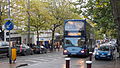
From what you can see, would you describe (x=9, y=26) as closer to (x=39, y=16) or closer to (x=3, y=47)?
(x=3, y=47)

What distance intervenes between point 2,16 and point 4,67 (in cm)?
1430

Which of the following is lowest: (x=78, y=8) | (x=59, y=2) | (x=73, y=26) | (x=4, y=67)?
(x=4, y=67)

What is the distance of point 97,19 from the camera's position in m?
20.4

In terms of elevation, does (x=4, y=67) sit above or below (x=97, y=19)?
below

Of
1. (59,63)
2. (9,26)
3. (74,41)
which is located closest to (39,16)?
(74,41)

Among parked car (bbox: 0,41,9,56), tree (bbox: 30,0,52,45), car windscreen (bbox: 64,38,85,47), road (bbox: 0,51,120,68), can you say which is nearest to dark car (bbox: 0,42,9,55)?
parked car (bbox: 0,41,9,56)

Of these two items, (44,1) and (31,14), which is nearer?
(31,14)

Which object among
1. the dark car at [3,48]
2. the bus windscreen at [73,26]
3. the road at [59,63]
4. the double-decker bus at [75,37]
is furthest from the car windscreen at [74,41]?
the dark car at [3,48]

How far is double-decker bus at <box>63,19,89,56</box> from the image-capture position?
22.5 m

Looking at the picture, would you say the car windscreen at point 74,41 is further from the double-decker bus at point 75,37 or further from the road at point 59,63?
the road at point 59,63

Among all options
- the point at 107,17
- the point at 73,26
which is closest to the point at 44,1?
the point at 73,26

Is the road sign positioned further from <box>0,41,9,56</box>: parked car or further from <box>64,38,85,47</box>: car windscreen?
<box>64,38,85,47</box>: car windscreen

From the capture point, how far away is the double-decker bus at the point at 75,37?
886 inches

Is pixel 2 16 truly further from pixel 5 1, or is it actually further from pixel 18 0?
pixel 18 0
